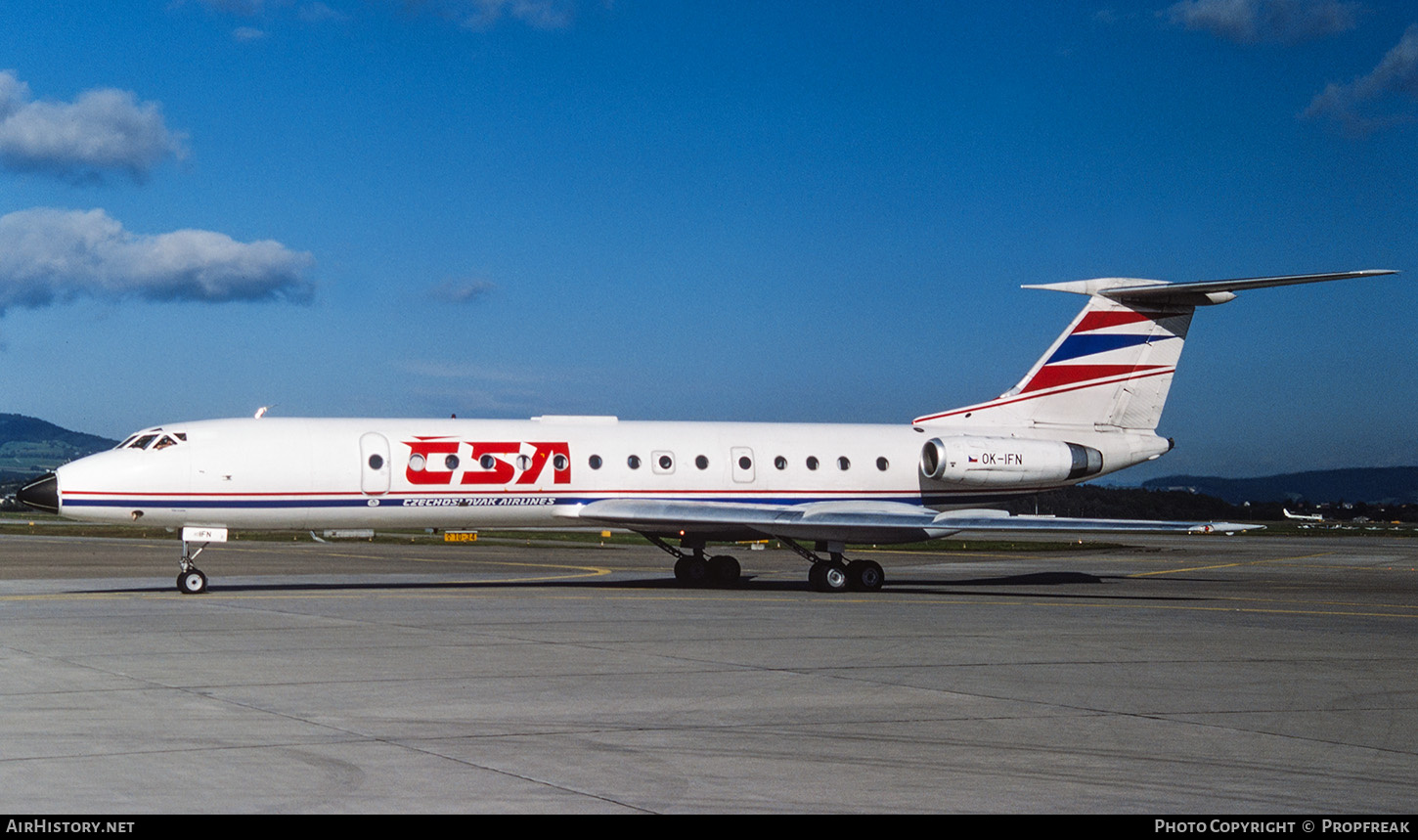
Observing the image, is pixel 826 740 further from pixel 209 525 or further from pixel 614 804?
pixel 209 525

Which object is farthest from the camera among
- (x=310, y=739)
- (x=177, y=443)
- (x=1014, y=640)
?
(x=177, y=443)

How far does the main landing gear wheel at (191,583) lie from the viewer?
22.1m

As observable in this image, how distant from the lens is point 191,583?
72.7 ft

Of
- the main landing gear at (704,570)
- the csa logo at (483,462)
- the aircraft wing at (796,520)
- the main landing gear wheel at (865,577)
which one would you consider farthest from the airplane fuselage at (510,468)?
the main landing gear wheel at (865,577)

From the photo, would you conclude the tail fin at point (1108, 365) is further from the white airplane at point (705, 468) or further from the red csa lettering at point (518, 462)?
the red csa lettering at point (518, 462)

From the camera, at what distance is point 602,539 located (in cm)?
5766

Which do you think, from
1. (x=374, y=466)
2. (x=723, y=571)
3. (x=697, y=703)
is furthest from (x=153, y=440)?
(x=697, y=703)

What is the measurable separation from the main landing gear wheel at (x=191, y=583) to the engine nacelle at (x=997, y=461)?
13990 mm

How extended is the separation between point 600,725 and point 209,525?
14689 mm

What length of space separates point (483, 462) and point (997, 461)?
404 inches

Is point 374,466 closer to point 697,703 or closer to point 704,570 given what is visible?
point 704,570

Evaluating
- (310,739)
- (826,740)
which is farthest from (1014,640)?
(310,739)

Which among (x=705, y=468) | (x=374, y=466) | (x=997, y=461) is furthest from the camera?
(x=997, y=461)
